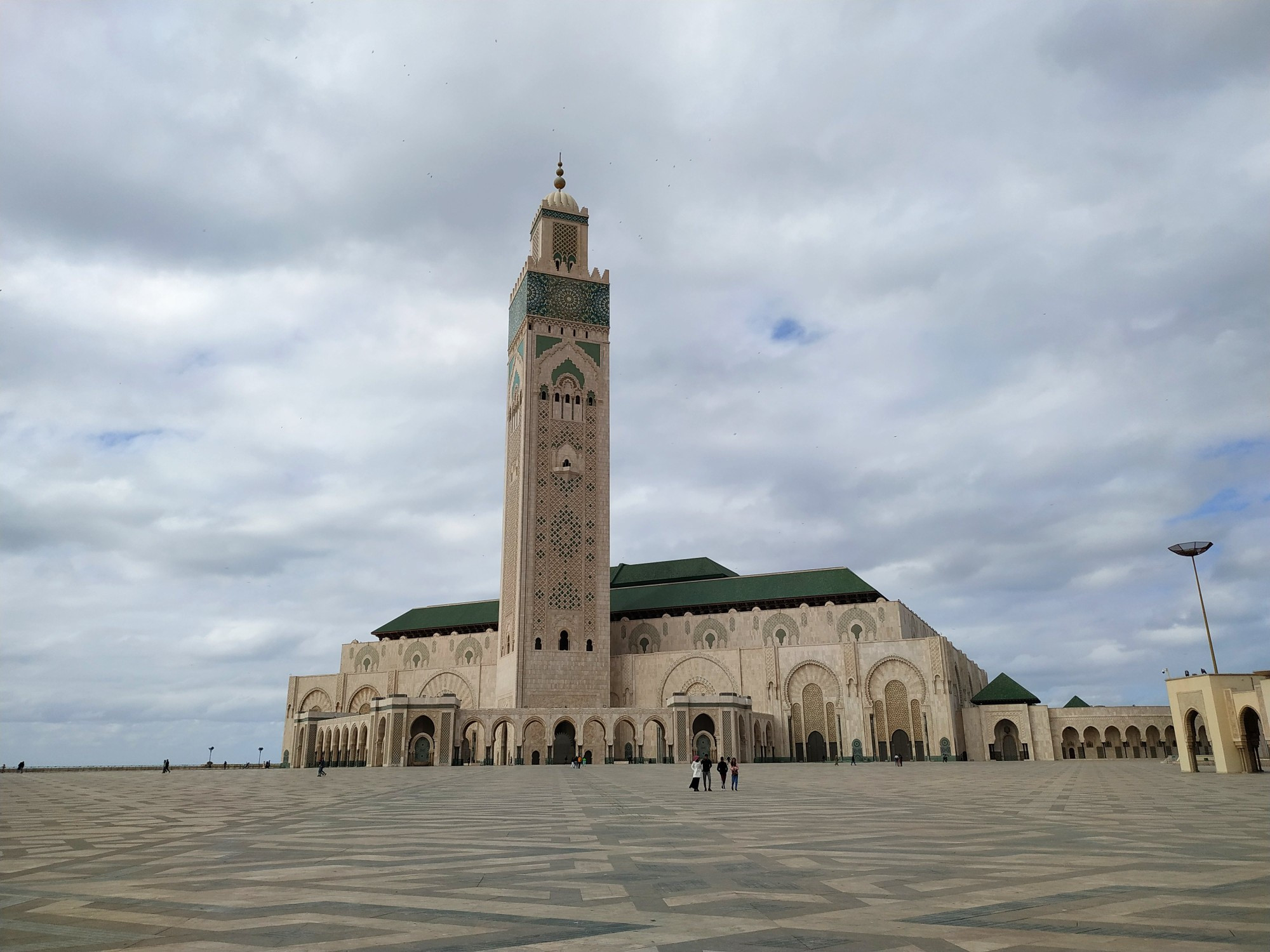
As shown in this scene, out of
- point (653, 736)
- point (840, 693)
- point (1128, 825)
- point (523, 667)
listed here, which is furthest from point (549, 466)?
point (1128, 825)

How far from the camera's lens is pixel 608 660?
52125 mm

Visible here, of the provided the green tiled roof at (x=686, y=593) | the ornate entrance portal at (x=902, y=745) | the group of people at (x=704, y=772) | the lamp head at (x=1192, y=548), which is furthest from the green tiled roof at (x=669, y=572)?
the group of people at (x=704, y=772)

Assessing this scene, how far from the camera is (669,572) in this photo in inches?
2445

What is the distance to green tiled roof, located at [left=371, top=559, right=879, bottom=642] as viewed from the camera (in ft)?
176

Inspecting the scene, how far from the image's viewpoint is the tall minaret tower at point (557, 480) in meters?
50.5

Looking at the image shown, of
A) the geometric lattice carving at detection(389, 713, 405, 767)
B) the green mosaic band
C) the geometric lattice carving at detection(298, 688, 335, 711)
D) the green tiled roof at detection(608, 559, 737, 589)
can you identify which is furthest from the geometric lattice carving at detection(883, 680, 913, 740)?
the geometric lattice carving at detection(298, 688, 335, 711)

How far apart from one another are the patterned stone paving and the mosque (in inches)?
1279

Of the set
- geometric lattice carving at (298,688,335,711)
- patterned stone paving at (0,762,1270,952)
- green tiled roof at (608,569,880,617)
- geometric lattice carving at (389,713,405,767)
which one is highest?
green tiled roof at (608,569,880,617)

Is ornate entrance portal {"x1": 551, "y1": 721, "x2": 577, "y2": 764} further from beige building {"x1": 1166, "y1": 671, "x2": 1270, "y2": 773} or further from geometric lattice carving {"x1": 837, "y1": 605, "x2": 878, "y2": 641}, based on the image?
beige building {"x1": 1166, "y1": 671, "x2": 1270, "y2": 773}

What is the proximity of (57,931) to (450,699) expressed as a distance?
4186 centimetres

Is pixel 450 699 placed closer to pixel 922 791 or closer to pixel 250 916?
pixel 922 791

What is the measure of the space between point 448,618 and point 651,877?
5960 centimetres

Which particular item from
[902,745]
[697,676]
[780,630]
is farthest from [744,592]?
[902,745]

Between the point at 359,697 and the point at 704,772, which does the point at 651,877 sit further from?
the point at 359,697
